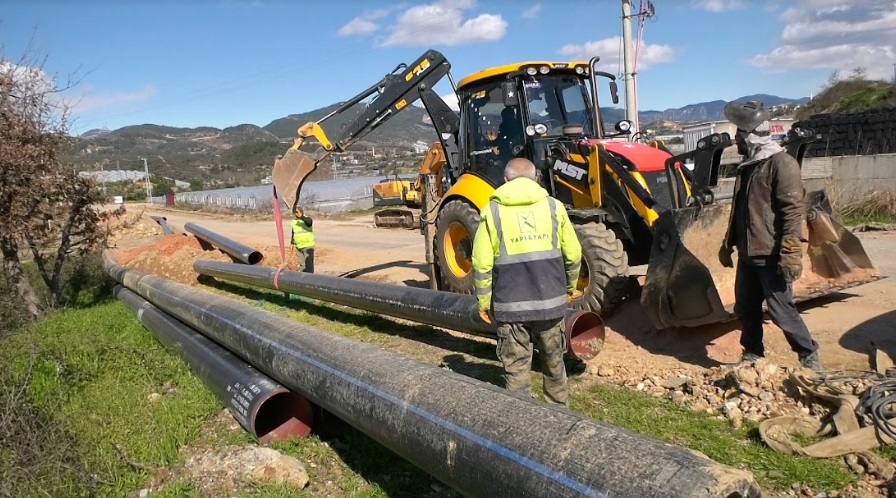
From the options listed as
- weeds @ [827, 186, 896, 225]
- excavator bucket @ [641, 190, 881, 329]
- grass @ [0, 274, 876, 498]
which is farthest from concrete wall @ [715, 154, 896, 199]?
grass @ [0, 274, 876, 498]

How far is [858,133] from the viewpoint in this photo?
16719 mm

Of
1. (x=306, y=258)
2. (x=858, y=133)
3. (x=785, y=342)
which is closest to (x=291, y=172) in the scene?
(x=306, y=258)

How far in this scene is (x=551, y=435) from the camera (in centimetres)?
272

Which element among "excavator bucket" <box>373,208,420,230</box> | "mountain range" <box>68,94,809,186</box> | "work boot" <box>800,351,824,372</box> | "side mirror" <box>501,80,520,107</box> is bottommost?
"excavator bucket" <box>373,208,420,230</box>

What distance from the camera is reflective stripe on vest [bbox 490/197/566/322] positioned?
3980mm

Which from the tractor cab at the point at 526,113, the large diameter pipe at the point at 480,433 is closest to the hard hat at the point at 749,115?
the tractor cab at the point at 526,113

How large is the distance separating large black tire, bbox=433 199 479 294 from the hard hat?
3.33 metres

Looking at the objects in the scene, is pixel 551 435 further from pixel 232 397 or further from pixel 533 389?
pixel 232 397

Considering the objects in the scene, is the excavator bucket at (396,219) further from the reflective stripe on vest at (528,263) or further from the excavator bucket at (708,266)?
the reflective stripe on vest at (528,263)

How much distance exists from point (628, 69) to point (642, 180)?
327 inches

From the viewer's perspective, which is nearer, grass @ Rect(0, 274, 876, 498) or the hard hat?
grass @ Rect(0, 274, 876, 498)

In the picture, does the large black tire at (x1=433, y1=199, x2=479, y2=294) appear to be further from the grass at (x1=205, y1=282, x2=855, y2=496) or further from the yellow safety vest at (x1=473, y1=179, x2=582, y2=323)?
the yellow safety vest at (x1=473, y1=179, x2=582, y2=323)

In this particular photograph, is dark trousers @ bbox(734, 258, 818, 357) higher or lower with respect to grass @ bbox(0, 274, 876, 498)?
higher

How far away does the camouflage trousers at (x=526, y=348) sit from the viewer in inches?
164
